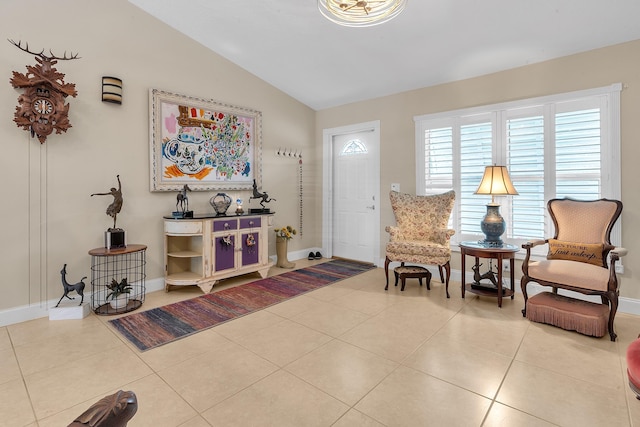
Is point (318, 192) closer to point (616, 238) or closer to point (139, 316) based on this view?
point (139, 316)

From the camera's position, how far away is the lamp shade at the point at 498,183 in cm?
338

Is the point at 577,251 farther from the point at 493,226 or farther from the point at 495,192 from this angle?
the point at 495,192

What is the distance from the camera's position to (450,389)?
1.92 meters

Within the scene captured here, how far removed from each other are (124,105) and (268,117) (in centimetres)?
197

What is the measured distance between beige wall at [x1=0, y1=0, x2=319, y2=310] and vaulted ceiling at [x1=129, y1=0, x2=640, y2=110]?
1.36 ft

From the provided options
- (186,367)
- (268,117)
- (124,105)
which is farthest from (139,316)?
(268,117)

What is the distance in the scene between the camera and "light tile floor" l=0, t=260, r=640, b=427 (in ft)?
5.63

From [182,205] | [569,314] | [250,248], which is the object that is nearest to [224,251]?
[250,248]

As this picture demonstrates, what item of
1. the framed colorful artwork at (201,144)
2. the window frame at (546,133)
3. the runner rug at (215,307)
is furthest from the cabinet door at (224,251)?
the window frame at (546,133)

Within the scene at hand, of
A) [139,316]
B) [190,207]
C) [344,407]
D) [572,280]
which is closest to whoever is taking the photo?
[344,407]

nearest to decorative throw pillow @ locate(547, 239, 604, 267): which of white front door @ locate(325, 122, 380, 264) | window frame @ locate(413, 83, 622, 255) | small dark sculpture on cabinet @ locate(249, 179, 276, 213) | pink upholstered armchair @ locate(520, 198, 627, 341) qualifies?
pink upholstered armchair @ locate(520, 198, 627, 341)

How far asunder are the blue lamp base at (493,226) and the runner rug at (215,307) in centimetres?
181

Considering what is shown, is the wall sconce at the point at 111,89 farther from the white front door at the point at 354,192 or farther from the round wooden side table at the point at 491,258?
the round wooden side table at the point at 491,258

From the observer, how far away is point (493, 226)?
3420mm
